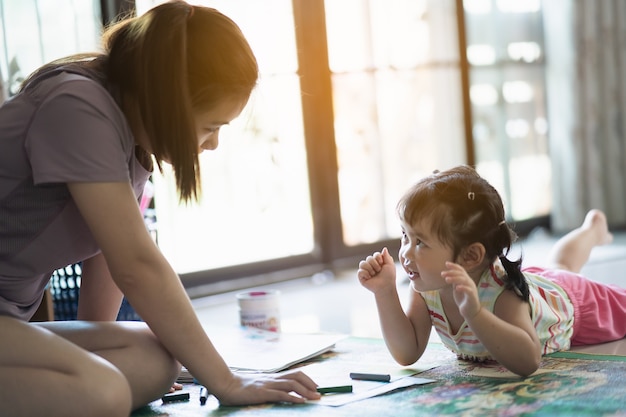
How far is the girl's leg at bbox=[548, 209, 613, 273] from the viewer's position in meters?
2.01

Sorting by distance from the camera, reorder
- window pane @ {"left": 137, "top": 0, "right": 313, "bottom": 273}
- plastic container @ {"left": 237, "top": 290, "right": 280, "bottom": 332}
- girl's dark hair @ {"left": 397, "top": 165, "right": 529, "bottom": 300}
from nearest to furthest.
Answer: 1. girl's dark hair @ {"left": 397, "top": 165, "right": 529, "bottom": 300}
2. plastic container @ {"left": 237, "top": 290, "right": 280, "bottom": 332}
3. window pane @ {"left": 137, "top": 0, "right": 313, "bottom": 273}

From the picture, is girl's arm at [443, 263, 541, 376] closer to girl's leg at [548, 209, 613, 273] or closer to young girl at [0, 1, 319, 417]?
young girl at [0, 1, 319, 417]

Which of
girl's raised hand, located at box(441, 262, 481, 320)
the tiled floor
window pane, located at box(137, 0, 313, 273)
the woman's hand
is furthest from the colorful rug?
window pane, located at box(137, 0, 313, 273)

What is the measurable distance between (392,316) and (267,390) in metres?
0.32

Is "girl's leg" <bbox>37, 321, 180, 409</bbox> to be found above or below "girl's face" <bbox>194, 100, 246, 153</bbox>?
below

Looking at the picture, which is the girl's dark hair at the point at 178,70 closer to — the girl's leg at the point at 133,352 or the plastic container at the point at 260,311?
the girl's leg at the point at 133,352

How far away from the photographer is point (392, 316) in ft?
4.97

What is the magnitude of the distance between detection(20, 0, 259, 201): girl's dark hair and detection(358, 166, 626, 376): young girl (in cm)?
37

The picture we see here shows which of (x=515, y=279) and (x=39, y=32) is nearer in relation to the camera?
(x=515, y=279)

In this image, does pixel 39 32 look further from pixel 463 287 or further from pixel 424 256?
pixel 463 287

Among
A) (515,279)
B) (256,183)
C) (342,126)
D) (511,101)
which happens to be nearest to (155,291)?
(515,279)

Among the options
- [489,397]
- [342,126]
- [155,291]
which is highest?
[342,126]

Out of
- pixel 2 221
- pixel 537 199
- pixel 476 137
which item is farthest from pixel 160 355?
pixel 537 199

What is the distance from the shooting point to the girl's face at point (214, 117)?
4.29 ft
